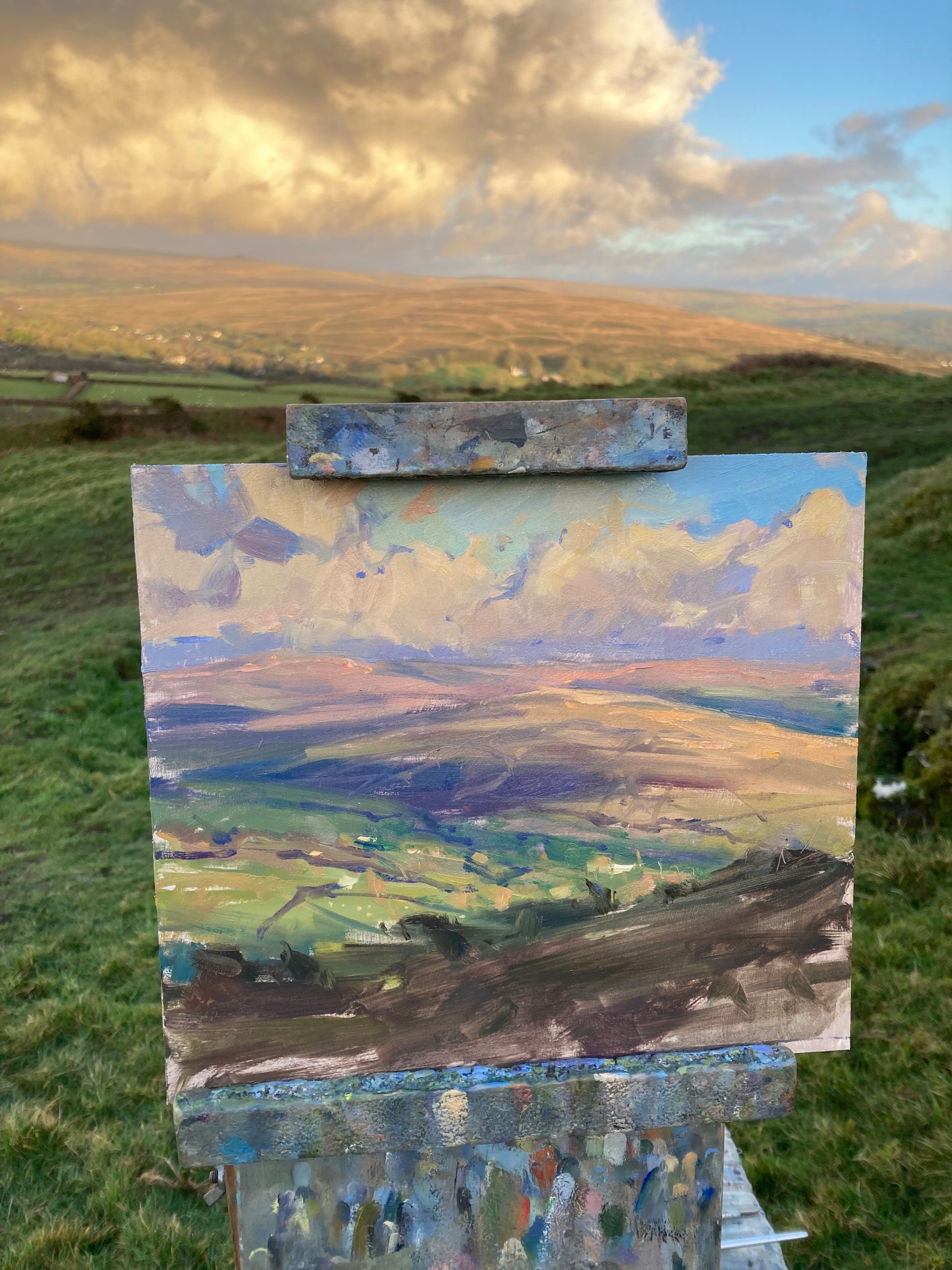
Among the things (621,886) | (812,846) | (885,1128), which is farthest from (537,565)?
(885,1128)

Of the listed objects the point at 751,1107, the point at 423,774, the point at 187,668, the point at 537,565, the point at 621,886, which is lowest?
the point at 751,1107

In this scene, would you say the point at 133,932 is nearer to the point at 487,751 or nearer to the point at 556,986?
the point at 556,986

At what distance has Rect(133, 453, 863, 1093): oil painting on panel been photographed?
4.80ft

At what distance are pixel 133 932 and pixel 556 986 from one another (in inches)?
117

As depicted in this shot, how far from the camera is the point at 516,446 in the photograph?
4.71 ft

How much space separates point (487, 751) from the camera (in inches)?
60.8

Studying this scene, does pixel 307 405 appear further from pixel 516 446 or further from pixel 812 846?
pixel 812 846

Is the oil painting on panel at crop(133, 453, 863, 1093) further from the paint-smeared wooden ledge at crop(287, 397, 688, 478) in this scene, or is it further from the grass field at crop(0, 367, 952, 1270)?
the grass field at crop(0, 367, 952, 1270)

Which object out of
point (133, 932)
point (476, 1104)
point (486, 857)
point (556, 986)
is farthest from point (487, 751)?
point (133, 932)

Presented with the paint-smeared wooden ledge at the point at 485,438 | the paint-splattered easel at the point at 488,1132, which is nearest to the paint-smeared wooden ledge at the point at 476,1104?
the paint-splattered easel at the point at 488,1132

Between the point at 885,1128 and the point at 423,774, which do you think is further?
the point at 885,1128

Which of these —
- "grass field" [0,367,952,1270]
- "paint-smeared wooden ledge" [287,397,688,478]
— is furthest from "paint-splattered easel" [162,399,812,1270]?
"grass field" [0,367,952,1270]

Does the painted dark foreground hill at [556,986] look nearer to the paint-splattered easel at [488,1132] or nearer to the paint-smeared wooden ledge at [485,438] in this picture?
the paint-splattered easel at [488,1132]

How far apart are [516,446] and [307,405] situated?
35 centimetres
